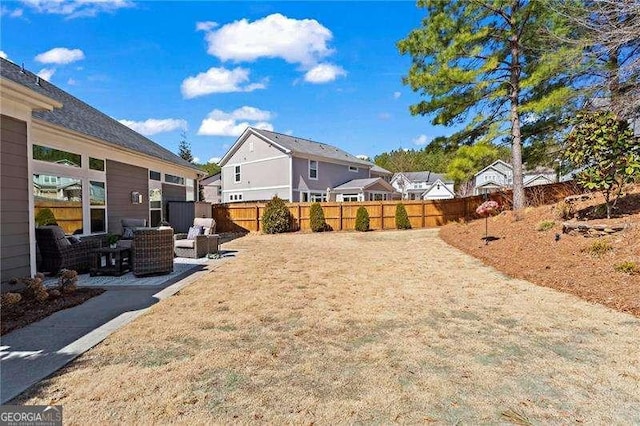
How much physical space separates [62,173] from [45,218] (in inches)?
42.9

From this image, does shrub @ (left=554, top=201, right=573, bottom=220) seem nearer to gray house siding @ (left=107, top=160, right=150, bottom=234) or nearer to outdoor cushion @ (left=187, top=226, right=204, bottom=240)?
outdoor cushion @ (left=187, top=226, right=204, bottom=240)

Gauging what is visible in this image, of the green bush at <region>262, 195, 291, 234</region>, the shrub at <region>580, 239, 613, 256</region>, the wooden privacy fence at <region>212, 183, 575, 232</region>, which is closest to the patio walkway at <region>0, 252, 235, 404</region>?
the shrub at <region>580, 239, 613, 256</region>

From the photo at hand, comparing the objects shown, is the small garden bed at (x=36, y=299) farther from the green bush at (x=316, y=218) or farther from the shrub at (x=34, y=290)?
the green bush at (x=316, y=218)

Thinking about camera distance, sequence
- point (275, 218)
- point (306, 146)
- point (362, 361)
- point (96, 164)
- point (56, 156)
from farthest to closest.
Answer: point (306, 146), point (275, 218), point (96, 164), point (56, 156), point (362, 361)

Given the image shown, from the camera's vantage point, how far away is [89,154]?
8594mm

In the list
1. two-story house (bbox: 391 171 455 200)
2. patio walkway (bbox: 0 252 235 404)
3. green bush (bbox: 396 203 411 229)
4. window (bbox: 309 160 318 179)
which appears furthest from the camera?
two-story house (bbox: 391 171 455 200)

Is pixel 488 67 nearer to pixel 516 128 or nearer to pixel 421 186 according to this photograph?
pixel 516 128

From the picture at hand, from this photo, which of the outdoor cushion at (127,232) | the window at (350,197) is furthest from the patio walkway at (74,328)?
the window at (350,197)

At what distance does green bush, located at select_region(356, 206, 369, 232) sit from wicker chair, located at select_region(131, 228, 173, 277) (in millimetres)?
12017

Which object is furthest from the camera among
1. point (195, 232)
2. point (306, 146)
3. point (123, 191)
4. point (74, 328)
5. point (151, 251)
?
point (306, 146)

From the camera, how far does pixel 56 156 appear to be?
7465mm

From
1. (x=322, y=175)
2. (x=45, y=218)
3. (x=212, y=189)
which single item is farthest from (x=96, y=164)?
(x=212, y=189)

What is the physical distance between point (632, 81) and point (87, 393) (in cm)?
1229

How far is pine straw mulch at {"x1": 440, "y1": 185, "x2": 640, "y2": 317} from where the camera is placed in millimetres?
5262
